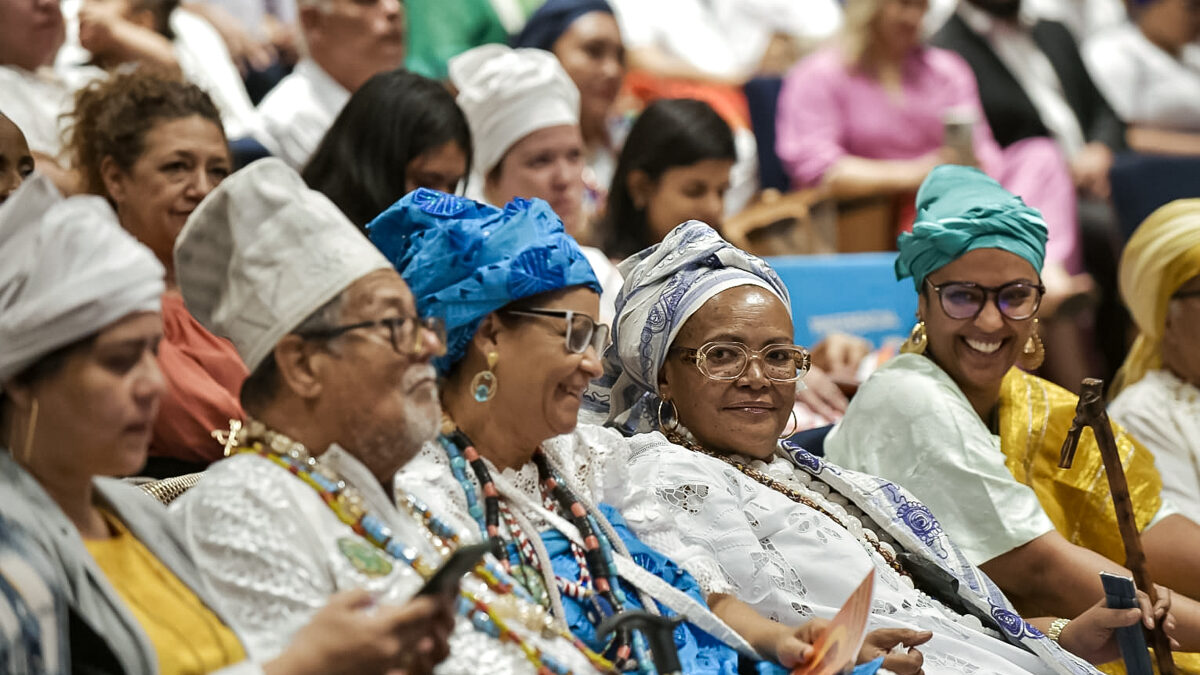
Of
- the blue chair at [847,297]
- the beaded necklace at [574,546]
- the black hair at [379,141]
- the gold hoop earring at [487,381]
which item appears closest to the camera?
the beaded necklace at [574,546]

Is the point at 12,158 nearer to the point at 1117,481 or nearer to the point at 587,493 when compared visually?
the point at 587,493

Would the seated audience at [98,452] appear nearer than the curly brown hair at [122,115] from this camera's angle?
Yes

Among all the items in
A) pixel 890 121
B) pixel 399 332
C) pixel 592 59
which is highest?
pixel 399 332

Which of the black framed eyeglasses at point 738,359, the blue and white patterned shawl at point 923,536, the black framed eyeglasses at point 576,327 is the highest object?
the black framed eyeglasses at point 576,327

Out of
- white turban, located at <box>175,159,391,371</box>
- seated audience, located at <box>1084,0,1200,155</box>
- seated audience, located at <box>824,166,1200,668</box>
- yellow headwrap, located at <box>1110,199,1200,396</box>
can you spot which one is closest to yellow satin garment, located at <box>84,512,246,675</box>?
white turban, located at <box>175,159,391,371</box>

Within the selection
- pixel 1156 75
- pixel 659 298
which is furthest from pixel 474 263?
pixel 1156 75

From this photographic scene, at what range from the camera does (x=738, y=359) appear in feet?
12.1

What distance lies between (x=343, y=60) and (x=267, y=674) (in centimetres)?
380

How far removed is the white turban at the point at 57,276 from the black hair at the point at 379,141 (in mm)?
2010

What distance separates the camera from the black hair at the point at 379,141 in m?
4.45

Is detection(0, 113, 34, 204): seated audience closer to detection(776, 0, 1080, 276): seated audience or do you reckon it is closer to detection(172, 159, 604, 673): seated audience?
detection(172, 159, 604, 673): seated audience

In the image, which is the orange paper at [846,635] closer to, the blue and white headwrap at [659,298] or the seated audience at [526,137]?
the blue and white headwrap at [659,298]

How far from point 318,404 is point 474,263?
25.0 inches

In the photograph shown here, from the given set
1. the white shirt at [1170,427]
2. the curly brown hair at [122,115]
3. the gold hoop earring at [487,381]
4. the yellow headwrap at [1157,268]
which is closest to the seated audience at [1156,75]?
the yellow headwrap at [1157,268]
